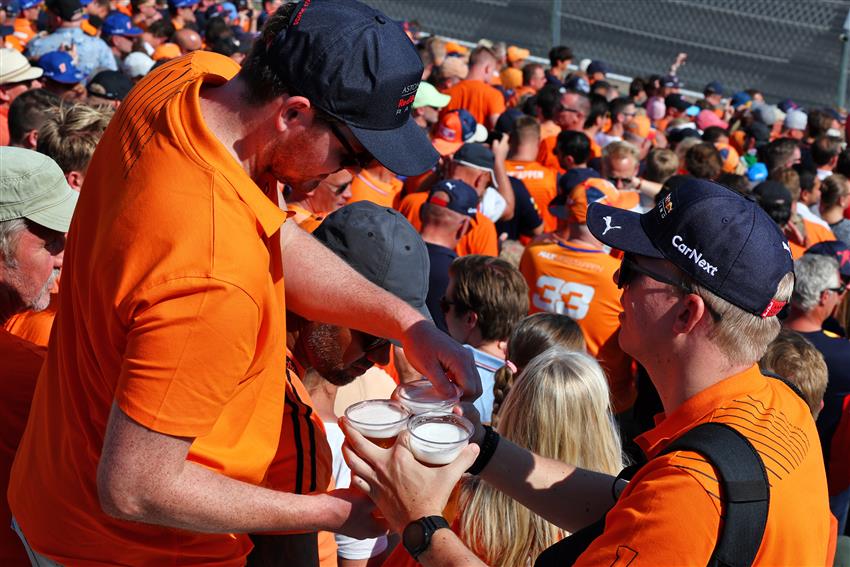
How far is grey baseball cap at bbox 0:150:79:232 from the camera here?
2896 mm

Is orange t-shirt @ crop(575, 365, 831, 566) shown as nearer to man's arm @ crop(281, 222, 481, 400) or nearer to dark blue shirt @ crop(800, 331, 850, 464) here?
man's arm @ crop(281, 222, 481, 400)

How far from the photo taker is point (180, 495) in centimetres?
181

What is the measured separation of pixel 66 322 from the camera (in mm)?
→ 2100

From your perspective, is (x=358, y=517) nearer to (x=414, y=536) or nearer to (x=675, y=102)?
(x=414, y=536)

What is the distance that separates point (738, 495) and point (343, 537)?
5.51 feet

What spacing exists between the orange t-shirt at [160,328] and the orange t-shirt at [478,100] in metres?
8.90

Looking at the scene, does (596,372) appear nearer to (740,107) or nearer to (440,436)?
(440,436)

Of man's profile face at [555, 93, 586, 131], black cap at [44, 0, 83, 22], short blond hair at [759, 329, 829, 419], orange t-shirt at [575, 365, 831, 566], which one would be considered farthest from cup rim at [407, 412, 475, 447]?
black cap at [44, 0, 83, 22]

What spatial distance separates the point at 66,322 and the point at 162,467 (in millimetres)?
538

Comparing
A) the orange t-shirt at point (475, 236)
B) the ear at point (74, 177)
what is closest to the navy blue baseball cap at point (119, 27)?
the orange t-shirt at point (475, 236)

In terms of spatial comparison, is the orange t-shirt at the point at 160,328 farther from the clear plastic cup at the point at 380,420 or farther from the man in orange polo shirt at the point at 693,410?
the man in orange polo shirt at the point at 693,410

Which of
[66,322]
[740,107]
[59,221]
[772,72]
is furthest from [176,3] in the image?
[66,322]

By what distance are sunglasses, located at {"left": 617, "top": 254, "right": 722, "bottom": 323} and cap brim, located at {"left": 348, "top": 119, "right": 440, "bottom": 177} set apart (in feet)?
1.98

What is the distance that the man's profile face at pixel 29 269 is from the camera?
9.61 feet
